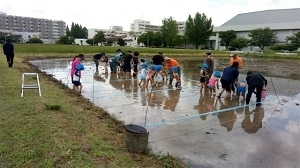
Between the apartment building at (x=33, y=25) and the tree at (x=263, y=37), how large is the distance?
129 m

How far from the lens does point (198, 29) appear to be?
7138 cm

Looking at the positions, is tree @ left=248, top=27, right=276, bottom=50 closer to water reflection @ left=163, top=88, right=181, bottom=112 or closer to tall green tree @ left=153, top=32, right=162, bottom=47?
tall green tree @ left=153, top=32, right=162, bottom=47

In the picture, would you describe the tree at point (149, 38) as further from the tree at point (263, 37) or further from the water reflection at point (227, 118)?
the water reflection at point (227, 118)

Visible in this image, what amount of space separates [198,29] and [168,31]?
8.84 meters

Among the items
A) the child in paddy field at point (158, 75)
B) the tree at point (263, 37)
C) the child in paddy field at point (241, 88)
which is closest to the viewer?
the child in paddy field at point (241, 88)

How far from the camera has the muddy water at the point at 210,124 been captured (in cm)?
486

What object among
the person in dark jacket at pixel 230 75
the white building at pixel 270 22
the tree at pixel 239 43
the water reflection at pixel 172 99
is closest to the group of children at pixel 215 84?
the person in dark jacket at pixel 230 75

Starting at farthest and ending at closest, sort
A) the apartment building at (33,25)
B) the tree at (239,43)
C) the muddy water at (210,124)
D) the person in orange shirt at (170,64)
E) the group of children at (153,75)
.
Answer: the apartment building at (33,25) < the tree at (239,43) < the person in orange shirt at (170,64) < the group of children at (153,75) < the muddy water at (210,124)

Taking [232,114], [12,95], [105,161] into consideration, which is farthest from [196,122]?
[12,95]

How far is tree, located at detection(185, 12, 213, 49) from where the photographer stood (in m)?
71.7

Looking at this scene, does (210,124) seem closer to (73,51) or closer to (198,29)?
(73,51)

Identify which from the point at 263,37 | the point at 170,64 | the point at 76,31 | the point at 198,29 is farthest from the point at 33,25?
the point at 170,64

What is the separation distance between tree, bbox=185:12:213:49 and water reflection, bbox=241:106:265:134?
216 feet

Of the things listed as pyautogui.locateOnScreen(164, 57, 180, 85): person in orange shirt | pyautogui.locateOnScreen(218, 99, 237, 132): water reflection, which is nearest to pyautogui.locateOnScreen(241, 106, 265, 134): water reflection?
pyautogui.locateOnScreen(218, 99, 237, 132): water reflection
